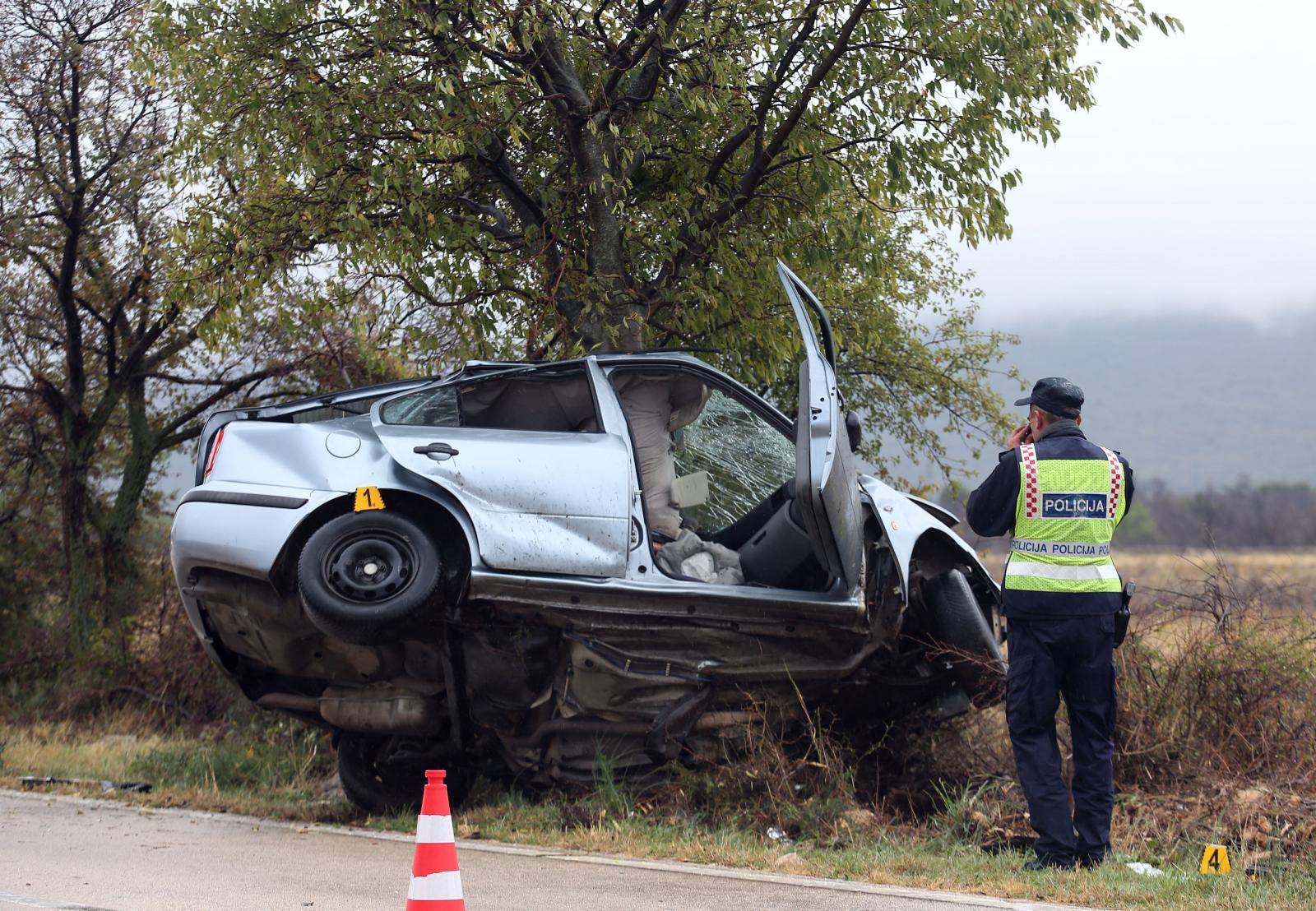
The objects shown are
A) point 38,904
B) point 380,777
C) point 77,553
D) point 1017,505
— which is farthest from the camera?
point 77,553

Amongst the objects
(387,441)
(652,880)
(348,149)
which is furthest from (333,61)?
(652,880)

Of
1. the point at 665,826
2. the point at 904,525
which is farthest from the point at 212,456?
the point at 904,525

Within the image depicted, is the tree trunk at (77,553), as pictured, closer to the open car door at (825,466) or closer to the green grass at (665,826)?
the green grass at (665,826)

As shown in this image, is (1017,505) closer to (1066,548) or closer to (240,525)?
(1066,548)

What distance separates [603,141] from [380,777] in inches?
186

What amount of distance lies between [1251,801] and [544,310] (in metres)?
5.46

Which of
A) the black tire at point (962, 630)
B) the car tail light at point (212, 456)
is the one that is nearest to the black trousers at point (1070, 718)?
the black tire at point (962, 630)

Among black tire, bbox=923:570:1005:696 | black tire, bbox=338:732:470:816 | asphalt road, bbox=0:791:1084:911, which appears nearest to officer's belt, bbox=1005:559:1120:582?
black tire, bbox=923:570:1005:696

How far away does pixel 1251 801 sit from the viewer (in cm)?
634

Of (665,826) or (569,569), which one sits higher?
(569,569)

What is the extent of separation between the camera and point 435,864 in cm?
415

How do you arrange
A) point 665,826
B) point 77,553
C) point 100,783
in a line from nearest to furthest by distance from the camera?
point 665,826, point 100,783, point 77,553

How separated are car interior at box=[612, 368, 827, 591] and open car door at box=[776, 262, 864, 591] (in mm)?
253

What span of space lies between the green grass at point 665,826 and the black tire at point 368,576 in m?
1.29
